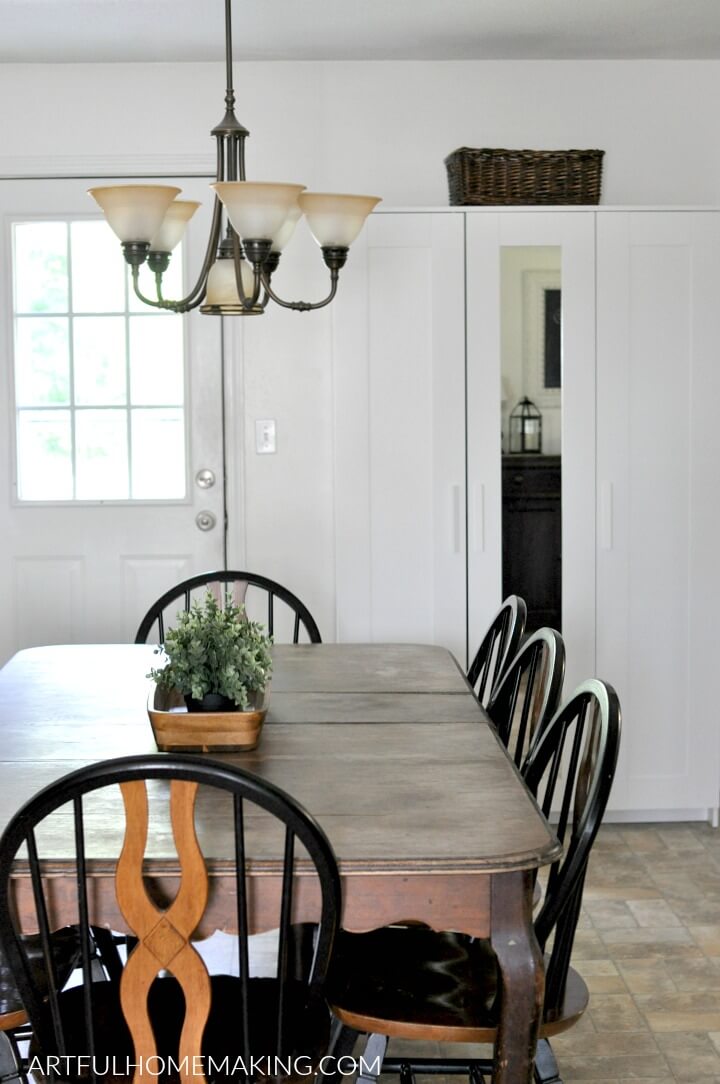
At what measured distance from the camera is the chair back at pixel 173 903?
1.67 metres

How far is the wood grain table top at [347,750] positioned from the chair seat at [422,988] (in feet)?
1.01

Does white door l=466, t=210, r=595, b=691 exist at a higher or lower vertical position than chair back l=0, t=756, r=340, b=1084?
higher

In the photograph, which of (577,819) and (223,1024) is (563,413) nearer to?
(577,819)

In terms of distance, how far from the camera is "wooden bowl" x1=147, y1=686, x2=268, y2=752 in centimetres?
224

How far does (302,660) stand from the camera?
3.06m

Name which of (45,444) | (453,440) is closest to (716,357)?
(453,440)

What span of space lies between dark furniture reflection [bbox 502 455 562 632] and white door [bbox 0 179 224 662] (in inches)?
37.3

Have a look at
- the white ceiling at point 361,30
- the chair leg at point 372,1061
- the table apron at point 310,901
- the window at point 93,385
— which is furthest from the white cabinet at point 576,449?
the table apron at point 310,901

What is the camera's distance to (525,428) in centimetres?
395

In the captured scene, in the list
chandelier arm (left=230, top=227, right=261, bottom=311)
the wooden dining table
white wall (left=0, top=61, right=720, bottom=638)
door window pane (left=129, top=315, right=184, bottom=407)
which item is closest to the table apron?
the wooden dining table

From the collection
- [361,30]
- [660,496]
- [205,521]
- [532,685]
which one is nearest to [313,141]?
[361,30]

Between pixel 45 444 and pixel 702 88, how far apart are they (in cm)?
242

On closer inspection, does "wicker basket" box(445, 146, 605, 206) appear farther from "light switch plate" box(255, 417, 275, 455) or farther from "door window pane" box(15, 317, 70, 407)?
"door window pane" box(15, 317, 70, 407)

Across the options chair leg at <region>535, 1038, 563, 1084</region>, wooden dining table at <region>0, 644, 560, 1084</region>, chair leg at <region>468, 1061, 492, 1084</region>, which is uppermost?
wooden dining table at <region>0, 644, 560, 1084</region>
